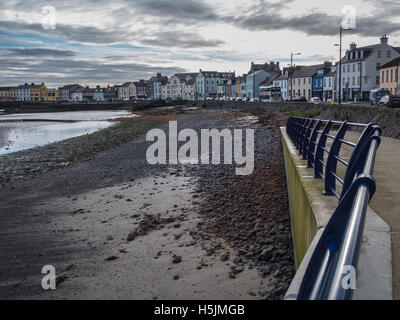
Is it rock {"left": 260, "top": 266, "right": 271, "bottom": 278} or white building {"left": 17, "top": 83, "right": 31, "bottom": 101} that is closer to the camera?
rock {"left": 260, "top": 266, "right": 271, "bottom": 278}

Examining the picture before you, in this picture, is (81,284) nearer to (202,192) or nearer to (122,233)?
(122,233)

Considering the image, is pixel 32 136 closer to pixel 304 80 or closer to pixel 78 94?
pixel 304 80

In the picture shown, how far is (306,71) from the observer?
82875 mm

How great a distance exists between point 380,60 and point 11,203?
211ft

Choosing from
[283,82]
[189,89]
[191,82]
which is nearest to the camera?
[283,82]

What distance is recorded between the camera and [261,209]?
9.29 m

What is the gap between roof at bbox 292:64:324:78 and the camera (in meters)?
79.3

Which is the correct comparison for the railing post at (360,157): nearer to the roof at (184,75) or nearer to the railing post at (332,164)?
the railing post at (332,164)

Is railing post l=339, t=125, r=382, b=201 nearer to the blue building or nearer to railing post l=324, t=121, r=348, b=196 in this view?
railing post l=324, t=121, r=348, b=196

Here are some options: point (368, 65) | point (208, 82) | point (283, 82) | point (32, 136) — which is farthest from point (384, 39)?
point (208, 82)

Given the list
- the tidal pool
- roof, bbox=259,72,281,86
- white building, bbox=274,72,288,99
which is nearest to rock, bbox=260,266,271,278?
the tidal pool

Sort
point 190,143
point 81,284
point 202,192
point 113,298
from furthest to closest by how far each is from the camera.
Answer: point 190,143, point 202,192, point 81,284, point 113,298

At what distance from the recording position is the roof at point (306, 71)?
79.3 meters
